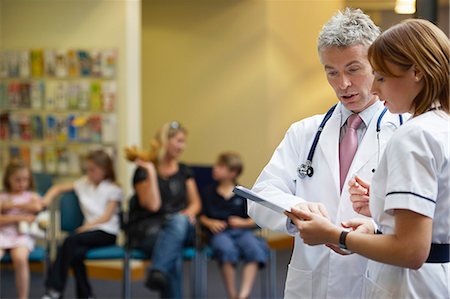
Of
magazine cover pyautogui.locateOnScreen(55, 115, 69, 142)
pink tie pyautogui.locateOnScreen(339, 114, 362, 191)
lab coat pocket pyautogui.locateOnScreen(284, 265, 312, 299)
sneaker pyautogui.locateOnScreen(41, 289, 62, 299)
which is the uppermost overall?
pink tie pyautogui.locateOnScreen(339, 114, 362, 191)

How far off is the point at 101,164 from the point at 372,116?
13.0ft

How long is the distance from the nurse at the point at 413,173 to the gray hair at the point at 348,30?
1.28ft

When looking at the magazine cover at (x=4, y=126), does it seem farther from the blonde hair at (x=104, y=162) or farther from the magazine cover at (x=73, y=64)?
the blonde hair at (x=104, y=162)

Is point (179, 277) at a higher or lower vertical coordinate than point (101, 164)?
lower

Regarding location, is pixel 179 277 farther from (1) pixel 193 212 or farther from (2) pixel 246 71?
(2) pixel 246 71

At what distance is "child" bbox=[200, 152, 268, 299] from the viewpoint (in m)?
5.93

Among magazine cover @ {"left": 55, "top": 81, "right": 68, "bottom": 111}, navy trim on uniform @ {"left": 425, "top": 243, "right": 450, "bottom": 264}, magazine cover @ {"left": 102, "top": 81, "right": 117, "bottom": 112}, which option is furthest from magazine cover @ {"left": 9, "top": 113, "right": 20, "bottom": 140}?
navy trim on uniform @ {"left": 425, "top": 243, "right": 450, "bottom": 264}

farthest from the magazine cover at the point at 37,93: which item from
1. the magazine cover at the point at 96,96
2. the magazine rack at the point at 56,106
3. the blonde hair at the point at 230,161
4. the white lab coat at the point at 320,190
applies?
the white lab coat at the point at 320,190

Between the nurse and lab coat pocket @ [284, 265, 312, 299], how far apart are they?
0.48 meters

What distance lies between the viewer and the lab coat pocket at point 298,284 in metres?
2.50

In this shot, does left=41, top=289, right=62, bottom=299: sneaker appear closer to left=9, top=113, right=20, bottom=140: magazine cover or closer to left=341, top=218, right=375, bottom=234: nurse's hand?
left=9, top=113, right=20, bottom=140: magazine cover

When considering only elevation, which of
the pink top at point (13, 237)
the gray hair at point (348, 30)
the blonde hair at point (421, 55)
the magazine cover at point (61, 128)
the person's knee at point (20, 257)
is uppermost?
the gray hair at point (348, 30)

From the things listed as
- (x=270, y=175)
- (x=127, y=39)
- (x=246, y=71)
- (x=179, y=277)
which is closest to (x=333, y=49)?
(x=270, y=175)

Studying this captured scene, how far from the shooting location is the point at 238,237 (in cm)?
603
